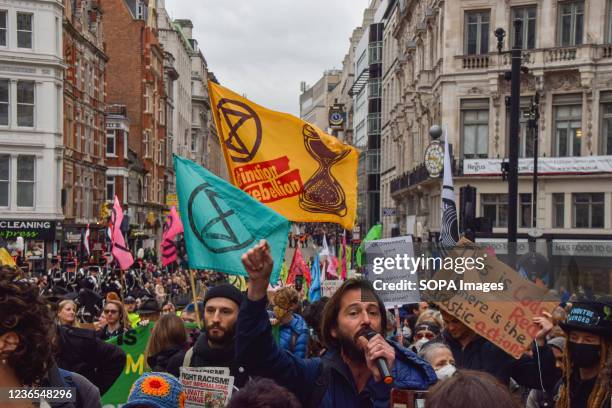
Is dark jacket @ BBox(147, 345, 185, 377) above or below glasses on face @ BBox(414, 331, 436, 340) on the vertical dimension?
above

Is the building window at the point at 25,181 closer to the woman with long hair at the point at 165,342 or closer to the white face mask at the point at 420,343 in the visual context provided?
the white face mask at the point at 420,343

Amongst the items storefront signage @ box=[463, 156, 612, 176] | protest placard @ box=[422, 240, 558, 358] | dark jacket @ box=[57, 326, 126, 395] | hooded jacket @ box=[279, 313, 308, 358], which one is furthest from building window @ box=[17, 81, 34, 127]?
protest placard @ box=[422, 240, 558, 358]

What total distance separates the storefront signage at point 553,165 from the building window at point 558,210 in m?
1.17

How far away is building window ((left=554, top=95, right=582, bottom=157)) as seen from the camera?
109ft

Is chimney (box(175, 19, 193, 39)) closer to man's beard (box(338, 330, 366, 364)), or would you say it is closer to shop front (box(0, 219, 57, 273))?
shop front (box(0, 219, 57, 273))

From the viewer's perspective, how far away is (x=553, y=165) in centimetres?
3303

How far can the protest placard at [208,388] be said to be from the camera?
411 cm

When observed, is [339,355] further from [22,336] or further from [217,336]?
[22,336]

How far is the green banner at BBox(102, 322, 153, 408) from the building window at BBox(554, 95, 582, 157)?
92.0 feet

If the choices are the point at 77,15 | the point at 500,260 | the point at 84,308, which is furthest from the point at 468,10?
the point at 500,260

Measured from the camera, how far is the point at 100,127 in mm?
46719

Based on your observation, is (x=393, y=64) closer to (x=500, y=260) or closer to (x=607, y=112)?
(x=607, y=112)

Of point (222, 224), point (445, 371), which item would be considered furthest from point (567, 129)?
point (445, 371)

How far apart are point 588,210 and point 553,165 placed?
2.27 meters
